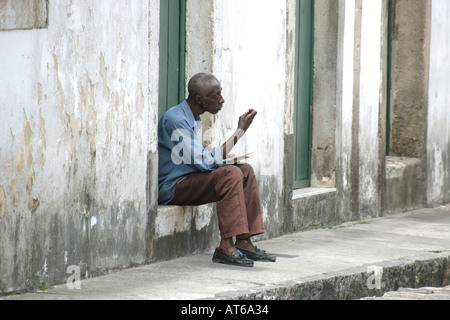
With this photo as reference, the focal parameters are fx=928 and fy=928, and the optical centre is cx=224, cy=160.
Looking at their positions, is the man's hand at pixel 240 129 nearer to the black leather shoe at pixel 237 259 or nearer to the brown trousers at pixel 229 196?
the brown trousers at pixel 229 196

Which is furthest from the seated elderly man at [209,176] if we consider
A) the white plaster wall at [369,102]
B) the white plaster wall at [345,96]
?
the white plaster wall at [369,102]

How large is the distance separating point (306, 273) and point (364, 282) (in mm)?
435

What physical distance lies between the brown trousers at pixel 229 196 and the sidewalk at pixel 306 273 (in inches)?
10.5

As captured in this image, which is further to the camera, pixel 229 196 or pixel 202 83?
pixel 202 83

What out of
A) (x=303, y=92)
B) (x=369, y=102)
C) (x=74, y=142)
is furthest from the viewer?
(x=369, y=102)

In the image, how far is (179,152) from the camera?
6094 millimetres

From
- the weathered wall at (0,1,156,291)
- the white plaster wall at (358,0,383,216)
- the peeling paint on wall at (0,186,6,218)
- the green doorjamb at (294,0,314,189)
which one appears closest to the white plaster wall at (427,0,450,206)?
the white plaster wall at (358,0,383,216)

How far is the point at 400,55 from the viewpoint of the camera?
1024 cm

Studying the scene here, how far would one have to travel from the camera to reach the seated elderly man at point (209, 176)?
19.5 feet

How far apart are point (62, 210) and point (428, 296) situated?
2.41 meters

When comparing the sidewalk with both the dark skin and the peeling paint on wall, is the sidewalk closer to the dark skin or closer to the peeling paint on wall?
the dark skin

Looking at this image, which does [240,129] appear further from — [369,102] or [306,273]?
[369,102]

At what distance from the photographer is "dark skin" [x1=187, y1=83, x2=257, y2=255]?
19.7 feet

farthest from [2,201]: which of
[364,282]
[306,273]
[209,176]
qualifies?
[364,282]
